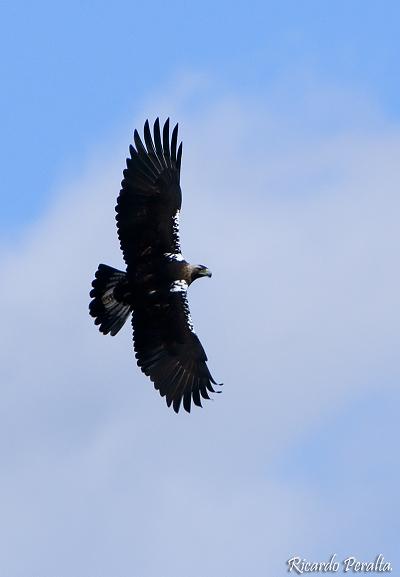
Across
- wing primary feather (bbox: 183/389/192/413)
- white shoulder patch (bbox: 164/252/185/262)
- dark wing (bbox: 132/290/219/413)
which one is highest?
white shoulder patch (bbox: 164/252/185/262)

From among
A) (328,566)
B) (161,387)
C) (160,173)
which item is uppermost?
(160,173)

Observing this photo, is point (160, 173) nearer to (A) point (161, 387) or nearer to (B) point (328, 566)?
(A) point (161, 387)

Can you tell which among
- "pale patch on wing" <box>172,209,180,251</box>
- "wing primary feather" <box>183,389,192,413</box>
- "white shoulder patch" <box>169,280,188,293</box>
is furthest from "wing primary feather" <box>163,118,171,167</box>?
"wing primary feather" <box>183,389,192,413</box>

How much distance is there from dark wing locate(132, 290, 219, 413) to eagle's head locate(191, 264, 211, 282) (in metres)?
0.45

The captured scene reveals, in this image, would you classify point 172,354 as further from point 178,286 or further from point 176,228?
point 176,228

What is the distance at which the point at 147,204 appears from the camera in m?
19.4

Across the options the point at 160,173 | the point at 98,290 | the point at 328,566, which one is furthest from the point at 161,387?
the point at 328,566

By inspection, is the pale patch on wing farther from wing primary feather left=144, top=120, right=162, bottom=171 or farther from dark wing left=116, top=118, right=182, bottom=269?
wing primary feather left=144, top=120, right=162, bottom=171

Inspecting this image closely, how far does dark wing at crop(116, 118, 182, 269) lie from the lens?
19.3 meters

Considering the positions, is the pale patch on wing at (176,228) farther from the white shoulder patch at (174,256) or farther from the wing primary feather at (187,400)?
the wing primary feather at (187,400)

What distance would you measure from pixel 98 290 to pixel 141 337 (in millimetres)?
1153

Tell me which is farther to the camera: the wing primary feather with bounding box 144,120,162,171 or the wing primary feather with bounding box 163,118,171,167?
the wing primary feather with bounding box 163,118,171,167

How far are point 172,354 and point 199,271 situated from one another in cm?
156

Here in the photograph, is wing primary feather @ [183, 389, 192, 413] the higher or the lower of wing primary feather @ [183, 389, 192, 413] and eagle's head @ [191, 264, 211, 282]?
the lower
